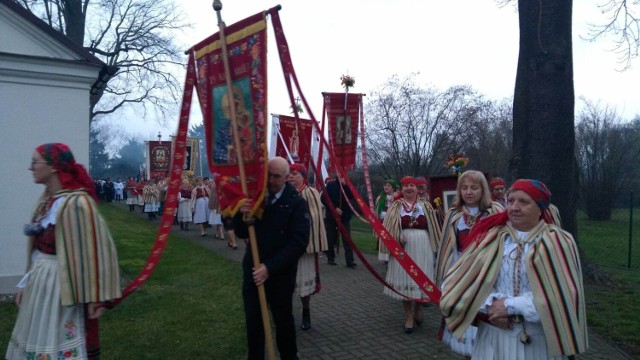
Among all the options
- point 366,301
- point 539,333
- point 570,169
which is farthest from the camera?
point 570,169

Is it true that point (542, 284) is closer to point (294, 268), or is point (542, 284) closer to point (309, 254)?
point (294, 268)

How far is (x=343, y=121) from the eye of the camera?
28.3 ft

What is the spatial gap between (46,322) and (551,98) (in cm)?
837

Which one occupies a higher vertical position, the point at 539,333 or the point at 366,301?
the point at 539,333

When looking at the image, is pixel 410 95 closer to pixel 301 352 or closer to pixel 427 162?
pixel 427 162

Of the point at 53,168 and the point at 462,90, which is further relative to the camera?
the point at 462,90

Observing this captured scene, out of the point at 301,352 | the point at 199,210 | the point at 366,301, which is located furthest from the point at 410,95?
the point at 301,352

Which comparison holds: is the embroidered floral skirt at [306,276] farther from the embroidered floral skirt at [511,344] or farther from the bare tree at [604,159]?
the bare tree at [604,159]

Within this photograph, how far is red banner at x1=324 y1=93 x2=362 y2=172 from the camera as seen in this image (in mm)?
8392

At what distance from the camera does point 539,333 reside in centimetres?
303

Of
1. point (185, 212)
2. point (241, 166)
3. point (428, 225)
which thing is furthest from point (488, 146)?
point (241, 166)

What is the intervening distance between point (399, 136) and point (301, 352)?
58.1 ft

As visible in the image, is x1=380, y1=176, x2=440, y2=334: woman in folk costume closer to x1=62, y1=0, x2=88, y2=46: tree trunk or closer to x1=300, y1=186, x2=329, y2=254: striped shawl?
x1=300, y1=186, x2=329, y2=254: striped shawl

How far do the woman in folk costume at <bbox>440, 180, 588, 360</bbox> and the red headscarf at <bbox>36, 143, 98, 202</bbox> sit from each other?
2841 millimetres
